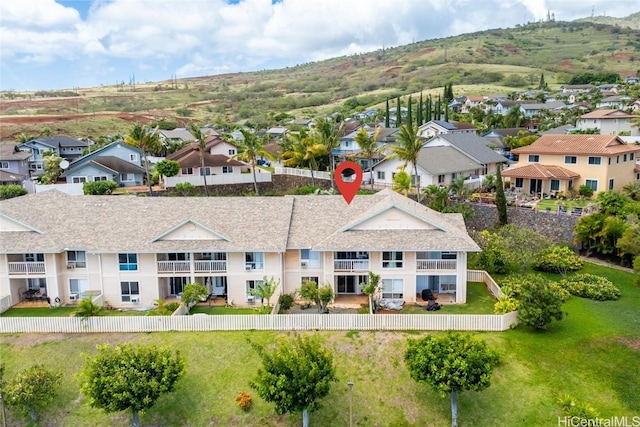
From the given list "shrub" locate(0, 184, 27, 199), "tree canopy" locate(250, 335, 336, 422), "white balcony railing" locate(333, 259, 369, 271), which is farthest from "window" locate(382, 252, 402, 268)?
"shrub" locate(0, 184, 27, 199)

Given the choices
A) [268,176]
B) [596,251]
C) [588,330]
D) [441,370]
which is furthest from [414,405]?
[268,176]

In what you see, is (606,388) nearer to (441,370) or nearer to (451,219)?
(441,370)

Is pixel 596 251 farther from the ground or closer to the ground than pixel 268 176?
closer to the ground

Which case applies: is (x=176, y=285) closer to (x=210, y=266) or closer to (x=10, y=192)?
(x=210, y=266)

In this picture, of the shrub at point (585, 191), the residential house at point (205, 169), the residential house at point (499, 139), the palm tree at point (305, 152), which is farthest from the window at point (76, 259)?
the residential house at point (499, 139)

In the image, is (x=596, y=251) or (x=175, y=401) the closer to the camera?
(x=175, y=401)

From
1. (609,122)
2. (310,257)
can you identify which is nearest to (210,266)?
(310,257)

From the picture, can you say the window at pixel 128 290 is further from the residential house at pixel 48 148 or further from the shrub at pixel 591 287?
the residential house at pixel 48 148

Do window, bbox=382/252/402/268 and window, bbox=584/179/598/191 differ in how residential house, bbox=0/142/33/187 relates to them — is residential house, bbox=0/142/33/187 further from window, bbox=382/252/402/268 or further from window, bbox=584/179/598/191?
window, bbox=584/179/598/191
